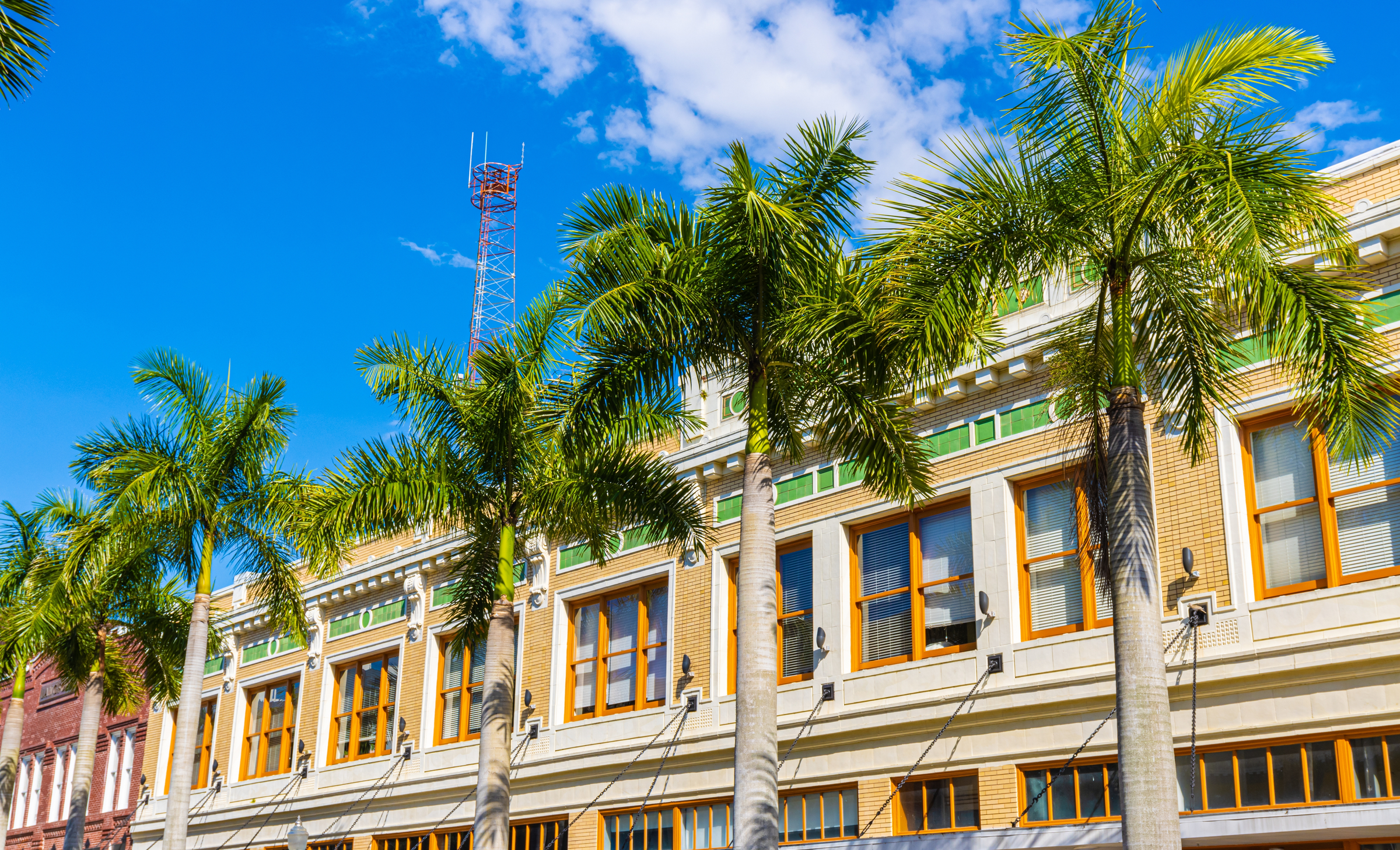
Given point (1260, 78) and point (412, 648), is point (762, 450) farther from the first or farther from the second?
point (412, 648)

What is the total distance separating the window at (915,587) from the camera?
21266 millimetres

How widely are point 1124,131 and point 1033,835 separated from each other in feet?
31.5

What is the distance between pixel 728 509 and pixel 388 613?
11470mm

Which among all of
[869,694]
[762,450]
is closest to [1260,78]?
[762,450]

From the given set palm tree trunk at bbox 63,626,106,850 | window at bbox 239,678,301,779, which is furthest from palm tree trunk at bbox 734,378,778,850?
window at bbox 239,678,301,779

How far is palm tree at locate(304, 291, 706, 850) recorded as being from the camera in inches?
769

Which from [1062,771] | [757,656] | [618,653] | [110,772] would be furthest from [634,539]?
[110,772]

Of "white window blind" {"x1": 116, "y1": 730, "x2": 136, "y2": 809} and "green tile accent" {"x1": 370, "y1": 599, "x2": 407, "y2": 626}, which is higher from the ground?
"green tile accent" {"x1": 370, "y1": 599, "x2": 407, "y2": 626}

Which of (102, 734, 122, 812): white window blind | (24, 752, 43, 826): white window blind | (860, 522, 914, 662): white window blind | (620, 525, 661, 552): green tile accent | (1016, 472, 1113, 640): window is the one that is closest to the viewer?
(1016, 472, 1113, 640): window

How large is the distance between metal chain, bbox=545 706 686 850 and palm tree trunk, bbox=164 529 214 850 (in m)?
6.72

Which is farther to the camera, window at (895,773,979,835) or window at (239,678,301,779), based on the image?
window at (239,678,301,779)

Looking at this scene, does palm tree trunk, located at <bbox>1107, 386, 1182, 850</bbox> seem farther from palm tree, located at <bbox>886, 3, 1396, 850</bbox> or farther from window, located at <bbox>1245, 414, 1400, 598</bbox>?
window, located at <bbox>1245, 414, 1400, 598</bbox>

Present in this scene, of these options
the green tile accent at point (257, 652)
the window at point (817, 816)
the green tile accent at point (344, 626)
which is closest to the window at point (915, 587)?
the window at point (817, 816)

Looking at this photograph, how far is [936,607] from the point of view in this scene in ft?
70.7
